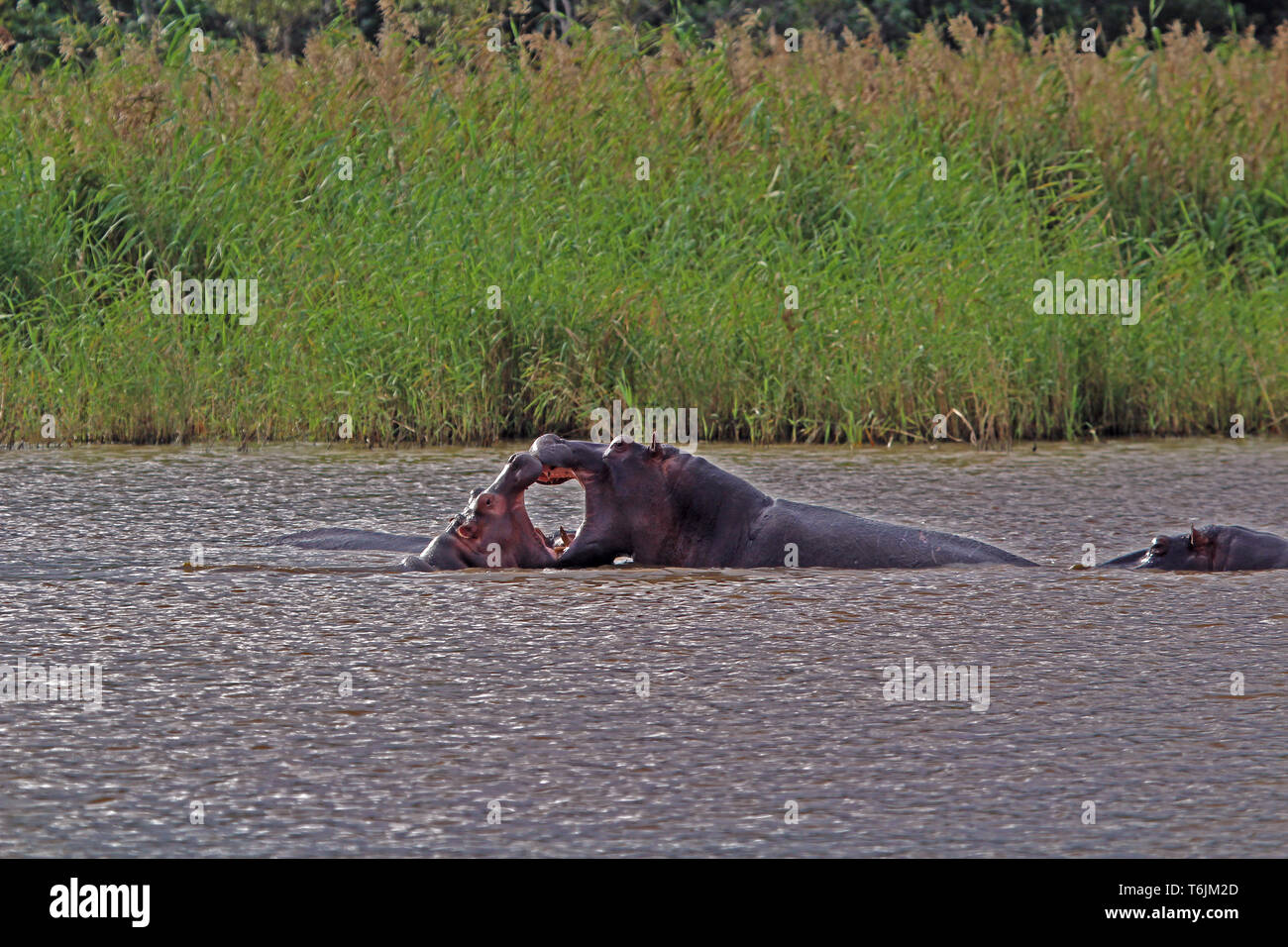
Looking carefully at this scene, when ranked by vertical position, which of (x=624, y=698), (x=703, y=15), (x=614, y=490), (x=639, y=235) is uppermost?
(x=703, y=15)

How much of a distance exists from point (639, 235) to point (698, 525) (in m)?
4.55

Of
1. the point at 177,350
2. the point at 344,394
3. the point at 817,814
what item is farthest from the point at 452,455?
the point at 817,814

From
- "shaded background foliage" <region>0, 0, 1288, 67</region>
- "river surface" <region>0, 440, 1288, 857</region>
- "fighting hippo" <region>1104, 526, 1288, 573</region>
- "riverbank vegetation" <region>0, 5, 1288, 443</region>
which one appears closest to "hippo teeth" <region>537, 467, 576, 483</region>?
"river surface" <region>0, 440, 1288, 857</region>

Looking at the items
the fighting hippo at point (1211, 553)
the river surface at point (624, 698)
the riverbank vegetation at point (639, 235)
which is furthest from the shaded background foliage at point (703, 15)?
the fighting hippo at point (1211, 553)

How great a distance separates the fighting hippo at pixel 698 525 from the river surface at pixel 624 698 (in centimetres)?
9

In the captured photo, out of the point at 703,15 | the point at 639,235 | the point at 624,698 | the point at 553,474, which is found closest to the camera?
the point at 624,698

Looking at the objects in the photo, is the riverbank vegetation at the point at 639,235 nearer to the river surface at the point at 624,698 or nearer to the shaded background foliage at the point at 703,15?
the river surface at the point at 624,698

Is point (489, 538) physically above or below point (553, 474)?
below

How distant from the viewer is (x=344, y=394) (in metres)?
8.20

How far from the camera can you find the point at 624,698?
12.6 feet

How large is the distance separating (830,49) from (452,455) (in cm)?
512

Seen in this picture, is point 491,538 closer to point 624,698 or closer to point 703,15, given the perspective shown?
point 624,698

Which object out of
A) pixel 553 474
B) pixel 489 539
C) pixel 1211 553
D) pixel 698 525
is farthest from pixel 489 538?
pixel 1211 553

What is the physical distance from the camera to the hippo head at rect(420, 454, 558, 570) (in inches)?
204
